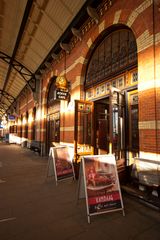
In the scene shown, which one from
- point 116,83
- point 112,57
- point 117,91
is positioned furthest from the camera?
point 112,57

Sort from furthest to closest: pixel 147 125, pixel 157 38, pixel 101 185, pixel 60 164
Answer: pixel 60 164 < pixel 147 125 < pixel 157 38 < pixel 101 185

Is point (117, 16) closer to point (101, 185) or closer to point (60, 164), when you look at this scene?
point (101, 185)

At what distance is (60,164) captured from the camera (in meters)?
5.23

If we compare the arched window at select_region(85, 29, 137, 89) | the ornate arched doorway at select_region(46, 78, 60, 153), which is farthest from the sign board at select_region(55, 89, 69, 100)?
the ornate arched doorway at select_region(46, 78, 60, 153)

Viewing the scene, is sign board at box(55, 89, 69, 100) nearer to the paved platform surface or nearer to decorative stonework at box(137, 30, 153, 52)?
decorative stonework at box(137, 30, 153, 52)

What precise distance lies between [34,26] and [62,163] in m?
7.22

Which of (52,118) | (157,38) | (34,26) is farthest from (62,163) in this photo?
(34,26)

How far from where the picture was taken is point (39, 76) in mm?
12219

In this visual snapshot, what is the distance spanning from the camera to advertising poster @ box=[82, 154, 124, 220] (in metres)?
3.02

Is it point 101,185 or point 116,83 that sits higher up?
point 116,83

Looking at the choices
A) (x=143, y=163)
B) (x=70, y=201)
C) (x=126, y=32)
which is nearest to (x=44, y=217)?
(x=70, y=201)

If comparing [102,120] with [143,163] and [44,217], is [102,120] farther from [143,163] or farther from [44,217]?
[44,217]

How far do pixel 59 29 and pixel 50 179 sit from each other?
6.71 metres

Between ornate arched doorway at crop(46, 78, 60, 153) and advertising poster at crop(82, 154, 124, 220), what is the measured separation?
6361 mm
